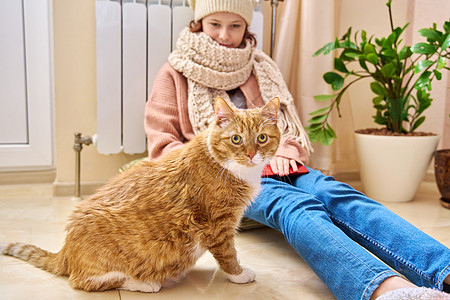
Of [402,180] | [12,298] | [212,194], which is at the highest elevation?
[212,194]

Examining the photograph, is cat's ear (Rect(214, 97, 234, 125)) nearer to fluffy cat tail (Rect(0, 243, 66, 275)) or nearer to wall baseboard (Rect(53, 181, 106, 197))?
fluffy cat tail (Rect(0, 243, 66, 275))

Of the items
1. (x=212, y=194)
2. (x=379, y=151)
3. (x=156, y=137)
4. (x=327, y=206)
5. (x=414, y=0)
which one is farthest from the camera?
(x=414, y=0)

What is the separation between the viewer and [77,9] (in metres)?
1.96

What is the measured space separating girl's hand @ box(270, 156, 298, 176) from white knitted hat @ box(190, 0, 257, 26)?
61 centimetres

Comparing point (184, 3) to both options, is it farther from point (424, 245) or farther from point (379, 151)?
point (424, 245)

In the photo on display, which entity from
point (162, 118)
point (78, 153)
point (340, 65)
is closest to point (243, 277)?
point (162, 118)

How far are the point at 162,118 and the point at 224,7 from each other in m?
0.50

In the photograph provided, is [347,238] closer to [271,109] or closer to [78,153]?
[271,109]

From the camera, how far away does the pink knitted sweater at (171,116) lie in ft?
5.21

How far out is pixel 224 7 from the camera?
1606 millimetres

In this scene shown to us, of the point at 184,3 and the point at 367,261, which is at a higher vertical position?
the point at 184,3

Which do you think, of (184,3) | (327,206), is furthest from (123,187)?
(184,3)

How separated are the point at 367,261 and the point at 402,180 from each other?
1262 millimetres

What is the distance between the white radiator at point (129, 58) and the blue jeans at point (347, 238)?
855 millimetres
